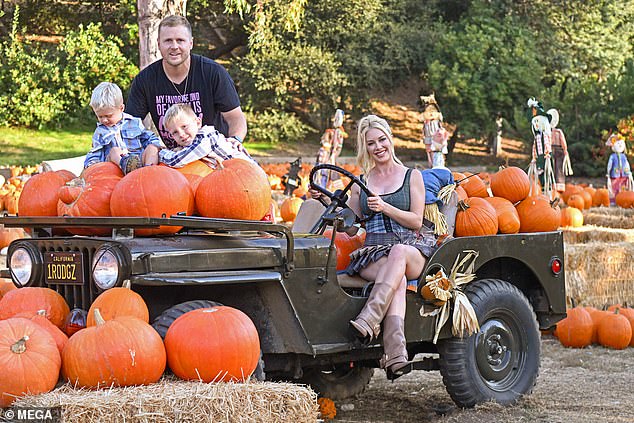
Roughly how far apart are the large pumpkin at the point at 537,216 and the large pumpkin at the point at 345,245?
132 centimetres

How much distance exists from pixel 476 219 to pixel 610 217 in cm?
819

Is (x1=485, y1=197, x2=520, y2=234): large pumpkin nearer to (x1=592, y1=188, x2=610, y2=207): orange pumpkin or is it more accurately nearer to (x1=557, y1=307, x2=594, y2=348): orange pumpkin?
(x1=557, y1=307, x2=594, y2=348): orange pumpkin

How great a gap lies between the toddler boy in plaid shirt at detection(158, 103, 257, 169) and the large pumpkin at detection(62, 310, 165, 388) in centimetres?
136

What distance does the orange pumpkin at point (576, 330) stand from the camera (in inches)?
352

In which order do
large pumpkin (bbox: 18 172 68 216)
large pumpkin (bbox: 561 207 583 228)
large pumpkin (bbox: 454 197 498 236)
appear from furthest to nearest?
1. large pumpkin (bbox: 561 207 583 228)
2. large pumpkin (bbox: 454 197 498 236)
3. large pumpkin (bbox: 18 172 68 216)

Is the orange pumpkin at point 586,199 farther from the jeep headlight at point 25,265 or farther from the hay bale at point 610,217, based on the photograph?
the jeep headlight at point 25,265

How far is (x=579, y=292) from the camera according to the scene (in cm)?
1026

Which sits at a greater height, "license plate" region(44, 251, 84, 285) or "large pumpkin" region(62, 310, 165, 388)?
"license plate" region(44, 251, 84, 285)

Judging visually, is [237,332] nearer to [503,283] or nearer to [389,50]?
[503,283]

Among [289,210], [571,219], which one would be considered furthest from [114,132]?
[571,219]

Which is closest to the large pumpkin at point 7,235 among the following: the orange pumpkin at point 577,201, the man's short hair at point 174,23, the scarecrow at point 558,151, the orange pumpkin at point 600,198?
the man's short hair at point 174,23

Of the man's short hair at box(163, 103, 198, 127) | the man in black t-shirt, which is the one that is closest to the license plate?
the man's short hair at box(163, 103, 198, 127)

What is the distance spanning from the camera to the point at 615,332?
8.84m

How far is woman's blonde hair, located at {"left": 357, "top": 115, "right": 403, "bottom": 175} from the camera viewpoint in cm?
591
